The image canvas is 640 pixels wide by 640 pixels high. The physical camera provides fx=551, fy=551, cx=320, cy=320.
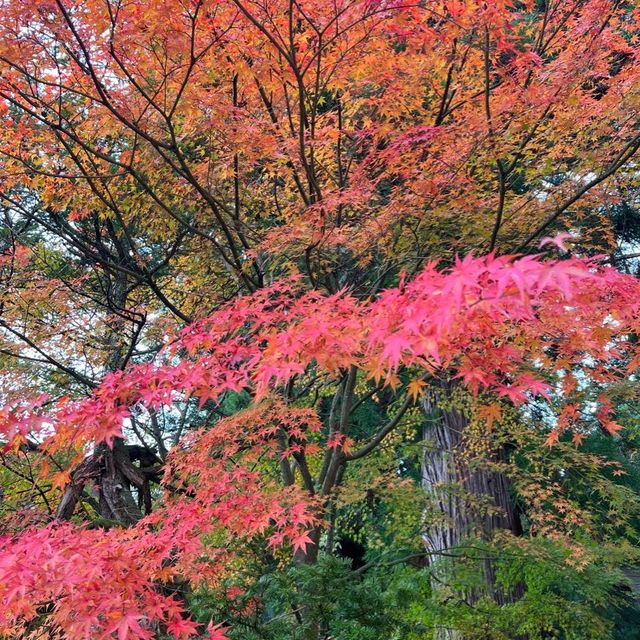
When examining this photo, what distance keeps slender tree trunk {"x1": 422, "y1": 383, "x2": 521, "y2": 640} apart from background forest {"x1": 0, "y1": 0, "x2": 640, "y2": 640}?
4 centimetres

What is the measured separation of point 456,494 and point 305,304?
3284 mm

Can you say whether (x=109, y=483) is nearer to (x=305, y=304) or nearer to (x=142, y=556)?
(x=142, y=556)

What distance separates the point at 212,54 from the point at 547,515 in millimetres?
4668

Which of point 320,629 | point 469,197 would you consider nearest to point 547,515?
point 320,629

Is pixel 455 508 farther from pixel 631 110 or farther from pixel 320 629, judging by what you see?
pixel 631 110

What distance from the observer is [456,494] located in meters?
5.44

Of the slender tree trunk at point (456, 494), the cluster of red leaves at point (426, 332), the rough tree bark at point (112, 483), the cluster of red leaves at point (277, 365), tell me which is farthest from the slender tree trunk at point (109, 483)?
the slender tree trunk at point (456, 494)

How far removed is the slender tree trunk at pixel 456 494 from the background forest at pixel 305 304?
0.13 feet

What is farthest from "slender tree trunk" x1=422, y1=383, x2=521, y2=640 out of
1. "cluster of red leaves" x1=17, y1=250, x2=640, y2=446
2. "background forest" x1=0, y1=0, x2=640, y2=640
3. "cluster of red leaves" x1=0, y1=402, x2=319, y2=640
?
"cluster of red leaves" x1=17, y1=250, x2=640, y2=446

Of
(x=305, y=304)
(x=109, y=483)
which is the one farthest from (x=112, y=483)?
(x=305, y=304)

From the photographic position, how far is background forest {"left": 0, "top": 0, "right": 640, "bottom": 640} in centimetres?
222

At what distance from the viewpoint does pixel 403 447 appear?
6.26 m

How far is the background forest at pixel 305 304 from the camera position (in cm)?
222

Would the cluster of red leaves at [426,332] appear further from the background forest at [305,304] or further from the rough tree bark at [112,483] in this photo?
the rough tree bark at [112,483]
